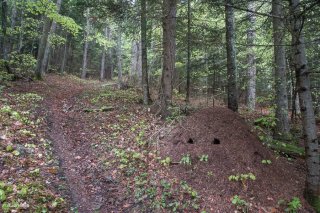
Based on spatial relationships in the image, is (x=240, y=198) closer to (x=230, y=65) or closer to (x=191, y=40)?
(x=230, y=65)

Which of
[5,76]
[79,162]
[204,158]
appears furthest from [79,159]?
[5,76]

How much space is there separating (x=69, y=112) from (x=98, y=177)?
5820 millimetres

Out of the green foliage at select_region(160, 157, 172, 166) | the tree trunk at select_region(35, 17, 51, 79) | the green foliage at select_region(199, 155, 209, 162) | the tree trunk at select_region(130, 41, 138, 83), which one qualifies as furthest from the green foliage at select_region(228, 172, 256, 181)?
the tree trunk at select_region(35, 17, 51, 79)

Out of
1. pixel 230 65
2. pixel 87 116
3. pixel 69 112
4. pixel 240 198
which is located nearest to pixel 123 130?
pixel 87 116

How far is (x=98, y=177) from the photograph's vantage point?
6938mm

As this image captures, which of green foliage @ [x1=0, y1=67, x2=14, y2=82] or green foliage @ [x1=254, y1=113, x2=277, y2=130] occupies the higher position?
green foliage @ [x1=0, y1=67, x2=14, y2=82]

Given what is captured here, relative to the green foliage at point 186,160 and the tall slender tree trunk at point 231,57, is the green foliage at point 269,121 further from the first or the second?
the green foliage at point 186,160

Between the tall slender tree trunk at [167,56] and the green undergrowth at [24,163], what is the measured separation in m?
4.11

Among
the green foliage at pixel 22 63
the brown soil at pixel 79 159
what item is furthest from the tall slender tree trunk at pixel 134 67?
the brown soil at pixel 79 159

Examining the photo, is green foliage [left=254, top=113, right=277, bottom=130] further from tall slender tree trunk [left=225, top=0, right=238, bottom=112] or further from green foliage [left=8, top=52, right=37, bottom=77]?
green foliage [left=8, top=52, right=37, bottom=77]

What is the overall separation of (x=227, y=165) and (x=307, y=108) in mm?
2138

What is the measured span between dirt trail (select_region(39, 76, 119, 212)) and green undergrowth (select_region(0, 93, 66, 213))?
0.41 metres

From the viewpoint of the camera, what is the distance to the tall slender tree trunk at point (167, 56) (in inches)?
372

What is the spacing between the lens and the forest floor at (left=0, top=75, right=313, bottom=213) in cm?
552
